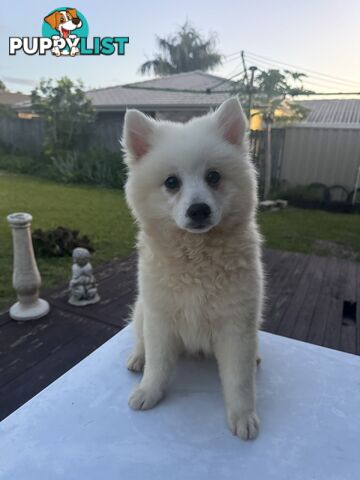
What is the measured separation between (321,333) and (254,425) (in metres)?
1.87

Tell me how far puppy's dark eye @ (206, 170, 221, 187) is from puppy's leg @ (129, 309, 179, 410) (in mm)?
537

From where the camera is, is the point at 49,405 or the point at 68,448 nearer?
the point at 68,448

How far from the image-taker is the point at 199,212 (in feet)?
3.67

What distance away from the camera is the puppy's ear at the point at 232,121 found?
4.15 ft

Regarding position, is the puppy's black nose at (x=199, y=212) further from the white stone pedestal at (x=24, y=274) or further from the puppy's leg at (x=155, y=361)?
the white stone pedestal at (x=24, y=274)

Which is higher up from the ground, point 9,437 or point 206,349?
point 206,349

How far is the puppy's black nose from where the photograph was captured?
1.11 meters

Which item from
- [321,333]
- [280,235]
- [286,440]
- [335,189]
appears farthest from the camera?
[335,189]

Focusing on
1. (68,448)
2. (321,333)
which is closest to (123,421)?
(68,448)

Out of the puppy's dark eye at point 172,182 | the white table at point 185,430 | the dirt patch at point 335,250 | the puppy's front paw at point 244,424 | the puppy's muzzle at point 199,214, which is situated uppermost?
A: the puppy's dark eye at point 172,182

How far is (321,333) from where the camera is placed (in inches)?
110

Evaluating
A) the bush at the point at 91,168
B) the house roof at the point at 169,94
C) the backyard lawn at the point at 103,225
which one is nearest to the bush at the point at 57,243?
the backyard lawn at the point at 103,225

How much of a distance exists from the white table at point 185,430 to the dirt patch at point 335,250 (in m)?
3.60

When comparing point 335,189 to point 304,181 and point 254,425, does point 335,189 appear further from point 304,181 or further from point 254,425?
point 254,425
